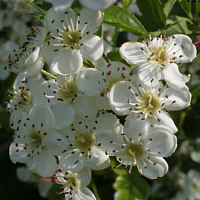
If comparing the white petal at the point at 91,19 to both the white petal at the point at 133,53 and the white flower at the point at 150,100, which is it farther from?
the white flower at the point at 150,100

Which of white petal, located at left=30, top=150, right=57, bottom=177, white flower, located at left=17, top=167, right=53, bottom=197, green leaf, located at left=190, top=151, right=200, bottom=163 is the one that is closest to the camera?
white petal, located at left=30, top=150, right=57, bottom=177

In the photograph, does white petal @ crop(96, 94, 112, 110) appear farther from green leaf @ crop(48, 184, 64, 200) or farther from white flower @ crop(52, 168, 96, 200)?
green leaf @ crop(48, 184, 64, 200)

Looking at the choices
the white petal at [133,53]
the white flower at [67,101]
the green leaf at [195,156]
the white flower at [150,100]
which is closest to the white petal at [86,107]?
the white flower at [67,101]

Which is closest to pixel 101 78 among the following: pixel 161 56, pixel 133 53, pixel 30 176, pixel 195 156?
pixel 133 53

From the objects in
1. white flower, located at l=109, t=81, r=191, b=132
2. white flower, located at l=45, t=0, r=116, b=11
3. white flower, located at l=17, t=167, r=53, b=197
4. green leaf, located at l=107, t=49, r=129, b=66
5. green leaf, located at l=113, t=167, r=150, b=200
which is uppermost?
white flower, located at l=45, t=0, r=116, b=11

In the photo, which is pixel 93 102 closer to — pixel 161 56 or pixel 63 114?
pixel 63 114

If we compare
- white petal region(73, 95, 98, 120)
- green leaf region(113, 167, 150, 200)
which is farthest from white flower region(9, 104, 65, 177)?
green leaf region(113, 167, 150, 200)

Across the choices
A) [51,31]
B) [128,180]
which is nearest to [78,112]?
[51,31]
